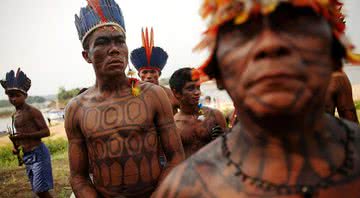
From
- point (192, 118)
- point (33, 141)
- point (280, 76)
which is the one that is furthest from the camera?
point (33, 141)

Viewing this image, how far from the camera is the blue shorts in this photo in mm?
6391

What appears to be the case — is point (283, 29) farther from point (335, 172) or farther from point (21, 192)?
point (21, 192)

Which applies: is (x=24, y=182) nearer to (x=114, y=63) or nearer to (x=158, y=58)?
(x=158, y=58)

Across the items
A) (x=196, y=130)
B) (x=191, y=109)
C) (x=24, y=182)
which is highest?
(x=191, y=109)

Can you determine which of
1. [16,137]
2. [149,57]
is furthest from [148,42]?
[16,137]

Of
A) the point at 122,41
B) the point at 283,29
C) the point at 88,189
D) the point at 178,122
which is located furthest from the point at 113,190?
the point at 283,29

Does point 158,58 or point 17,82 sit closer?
point 158,58

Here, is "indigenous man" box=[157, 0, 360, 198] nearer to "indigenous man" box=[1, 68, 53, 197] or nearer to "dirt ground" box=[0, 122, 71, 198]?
"indigenous man" box=[1, 68, 53, 197]

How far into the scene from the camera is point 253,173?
1320 millimetres

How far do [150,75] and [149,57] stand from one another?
32 centimetres

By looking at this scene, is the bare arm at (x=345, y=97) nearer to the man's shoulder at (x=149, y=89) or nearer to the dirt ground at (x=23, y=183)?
the man's shoulder at (x=149, y=89)

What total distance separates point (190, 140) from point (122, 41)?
5.42 feet

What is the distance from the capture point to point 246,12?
115 cm

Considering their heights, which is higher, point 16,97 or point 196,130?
point 16,97
